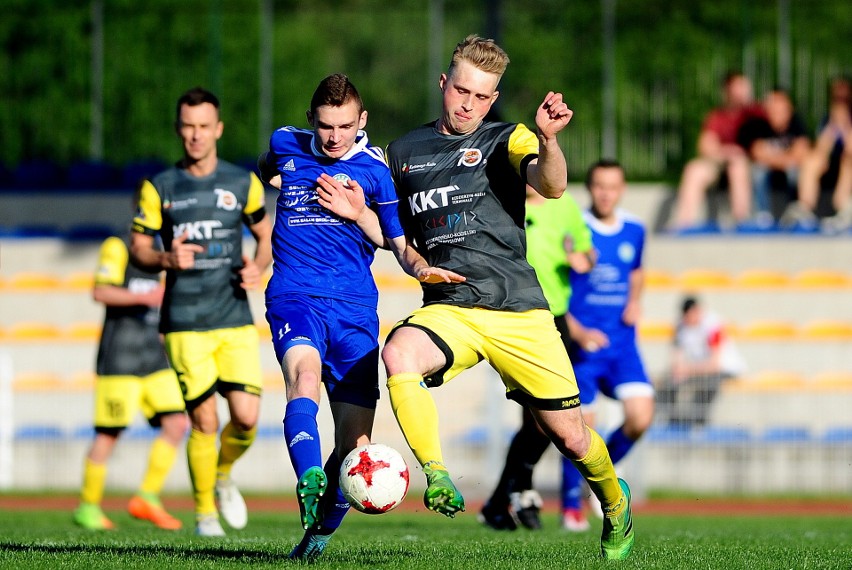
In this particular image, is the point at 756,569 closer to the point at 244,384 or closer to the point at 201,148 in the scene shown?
the point at 244,384

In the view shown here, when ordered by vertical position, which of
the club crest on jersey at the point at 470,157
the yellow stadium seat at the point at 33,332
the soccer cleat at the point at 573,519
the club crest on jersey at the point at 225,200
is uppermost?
the club crest on jersey at the point at 470,157

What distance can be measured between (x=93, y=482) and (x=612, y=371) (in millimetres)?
4257

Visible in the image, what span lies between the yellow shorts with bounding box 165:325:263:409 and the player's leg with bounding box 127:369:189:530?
1087 millimetres

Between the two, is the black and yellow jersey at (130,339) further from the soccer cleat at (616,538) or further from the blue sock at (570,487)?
the soccer cleat at (616,538)

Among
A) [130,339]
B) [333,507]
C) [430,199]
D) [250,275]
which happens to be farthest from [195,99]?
[333,507]

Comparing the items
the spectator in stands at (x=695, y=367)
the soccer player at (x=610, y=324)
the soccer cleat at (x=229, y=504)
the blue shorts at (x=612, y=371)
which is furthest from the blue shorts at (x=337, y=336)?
the spectator in stands at (x=695, y=367)

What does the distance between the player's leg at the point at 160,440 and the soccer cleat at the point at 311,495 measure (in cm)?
432

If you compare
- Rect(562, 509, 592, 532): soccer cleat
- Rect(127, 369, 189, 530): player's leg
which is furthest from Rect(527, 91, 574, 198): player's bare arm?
Rect(562, 509, 592, 532): soccer cleat

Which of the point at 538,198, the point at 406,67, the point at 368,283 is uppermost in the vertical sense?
the point at 406,67

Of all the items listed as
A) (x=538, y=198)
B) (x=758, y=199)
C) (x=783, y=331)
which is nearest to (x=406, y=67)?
(x=758, y=199)

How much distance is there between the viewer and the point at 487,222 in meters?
6.66

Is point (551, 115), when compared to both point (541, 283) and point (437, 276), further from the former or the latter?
point (541, 283)

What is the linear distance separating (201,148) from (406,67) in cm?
2116

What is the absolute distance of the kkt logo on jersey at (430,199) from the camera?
21.9 ft
